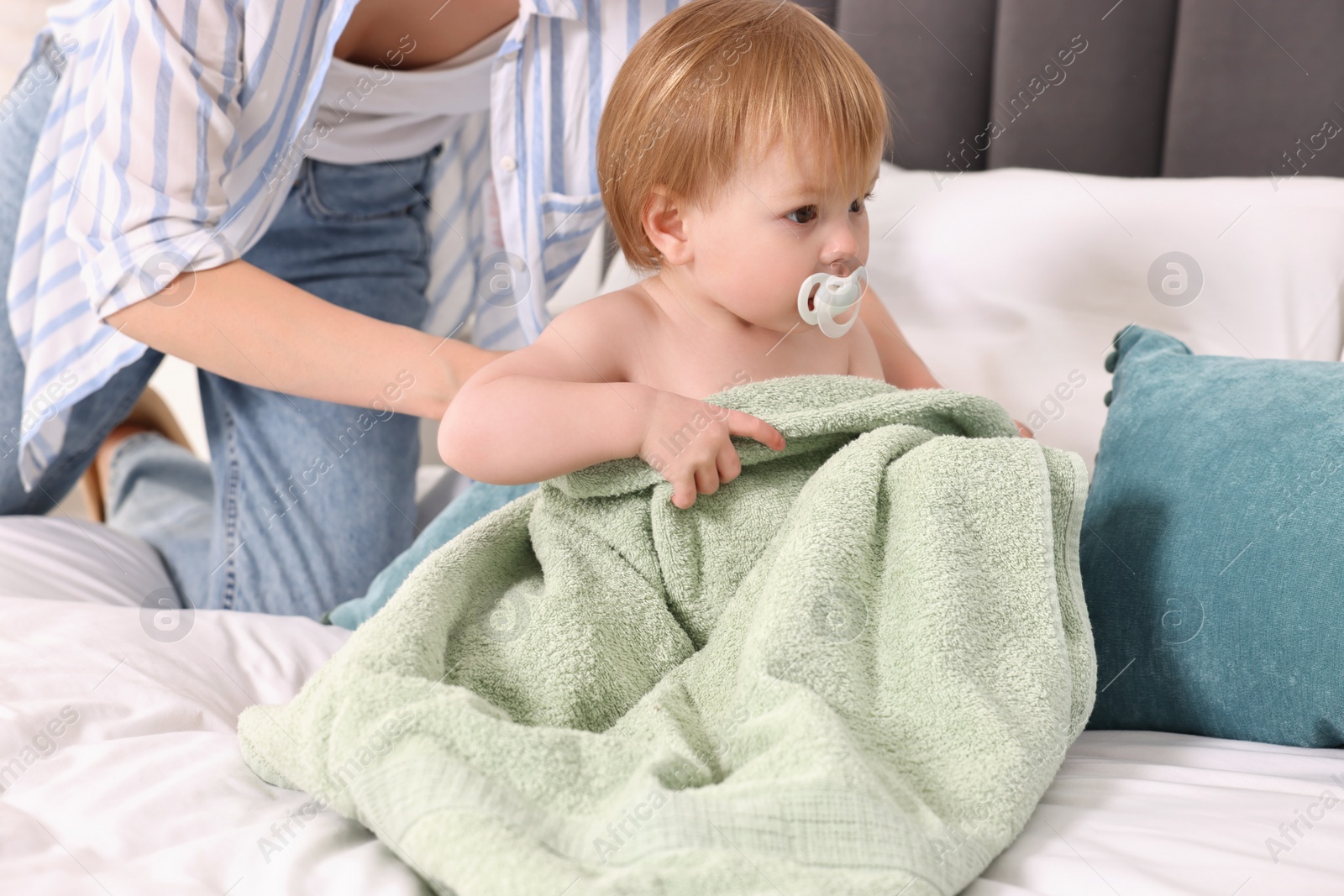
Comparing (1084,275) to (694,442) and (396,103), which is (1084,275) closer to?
(694,442)

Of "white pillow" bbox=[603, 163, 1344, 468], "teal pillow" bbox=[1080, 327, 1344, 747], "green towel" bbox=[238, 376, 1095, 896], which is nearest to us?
"green towel" bbox=[238, 376, 1095, 896]

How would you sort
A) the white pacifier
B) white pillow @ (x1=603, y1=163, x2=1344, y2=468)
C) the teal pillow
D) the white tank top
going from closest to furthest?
the teal pillow, the white pacifier, white pillow @ (x1=603, y1=163, x2=1344, y2=468), the white tank top

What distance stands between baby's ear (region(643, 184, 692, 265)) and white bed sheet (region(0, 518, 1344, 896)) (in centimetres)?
48

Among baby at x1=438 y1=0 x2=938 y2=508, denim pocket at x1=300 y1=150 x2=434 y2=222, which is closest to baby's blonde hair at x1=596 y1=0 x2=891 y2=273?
baby at x1=438 y1=0 x2=938 y2=508

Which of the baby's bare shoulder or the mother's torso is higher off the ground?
the mother's torso

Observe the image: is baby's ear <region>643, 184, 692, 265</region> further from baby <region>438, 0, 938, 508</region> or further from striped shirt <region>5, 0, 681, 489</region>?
striped shirt <region>5, 0, 681, 489</region>

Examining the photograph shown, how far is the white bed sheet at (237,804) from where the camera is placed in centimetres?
50

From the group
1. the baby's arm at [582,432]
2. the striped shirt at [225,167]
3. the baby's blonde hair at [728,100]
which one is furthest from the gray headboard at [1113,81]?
the baby's arm at [582,432]

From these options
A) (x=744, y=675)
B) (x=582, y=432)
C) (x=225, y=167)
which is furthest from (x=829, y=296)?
(x=225, y=167)

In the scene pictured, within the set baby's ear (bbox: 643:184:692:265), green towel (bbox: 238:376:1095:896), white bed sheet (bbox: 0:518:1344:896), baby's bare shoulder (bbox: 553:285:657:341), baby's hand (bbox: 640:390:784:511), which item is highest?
baby's ear (bbox: 643:184:692:265)

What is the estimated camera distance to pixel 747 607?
2.08 feet

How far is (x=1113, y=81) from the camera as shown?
1297 mm

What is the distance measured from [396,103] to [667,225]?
0.59m

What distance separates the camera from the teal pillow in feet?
2.13
